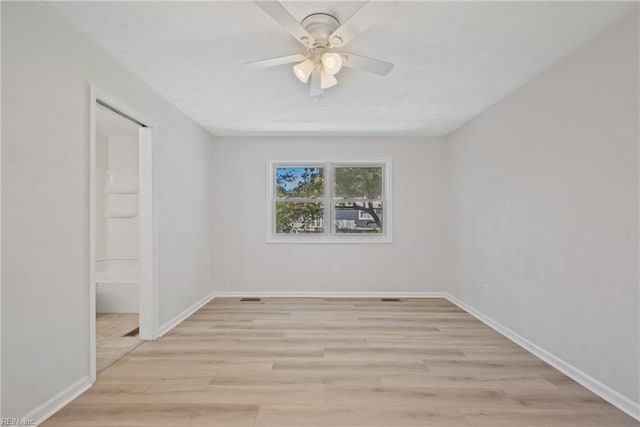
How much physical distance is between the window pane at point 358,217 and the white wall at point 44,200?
3.35 meters

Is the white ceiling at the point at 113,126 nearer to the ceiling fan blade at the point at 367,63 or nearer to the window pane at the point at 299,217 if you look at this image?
the window pane at the point at 299,217

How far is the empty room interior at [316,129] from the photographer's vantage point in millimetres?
1975

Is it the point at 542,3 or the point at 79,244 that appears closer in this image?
the point at 542,3

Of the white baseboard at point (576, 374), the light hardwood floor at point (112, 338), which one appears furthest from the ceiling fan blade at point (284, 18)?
the white baseboard at point (576, 374)

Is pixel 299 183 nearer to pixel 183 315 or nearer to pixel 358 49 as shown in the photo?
pixel 183 315

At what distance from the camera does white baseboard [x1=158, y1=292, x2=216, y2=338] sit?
3.47m

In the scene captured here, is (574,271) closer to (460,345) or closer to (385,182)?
(460,345)

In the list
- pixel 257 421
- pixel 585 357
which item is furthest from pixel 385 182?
pixel 257 421

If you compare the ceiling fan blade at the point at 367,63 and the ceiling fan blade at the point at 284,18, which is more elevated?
the ceiling fan blade at the point at 284,18

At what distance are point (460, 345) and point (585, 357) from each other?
0.97 m

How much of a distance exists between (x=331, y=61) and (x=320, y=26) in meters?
0.22

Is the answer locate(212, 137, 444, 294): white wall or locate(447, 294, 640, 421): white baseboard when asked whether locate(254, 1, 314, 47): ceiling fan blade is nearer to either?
locate(447, 294, 640, 421): white baseboard

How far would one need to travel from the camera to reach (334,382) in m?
2.44

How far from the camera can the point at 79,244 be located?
2256mm
